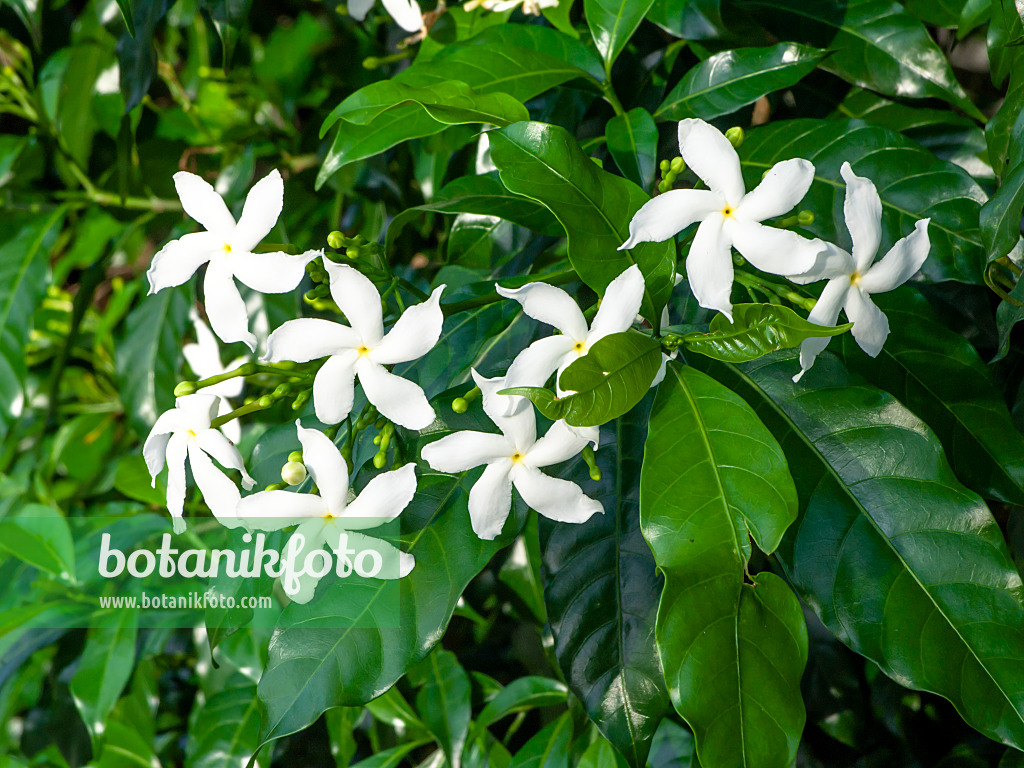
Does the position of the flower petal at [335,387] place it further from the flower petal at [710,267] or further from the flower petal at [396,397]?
the flower petal at [710,267]

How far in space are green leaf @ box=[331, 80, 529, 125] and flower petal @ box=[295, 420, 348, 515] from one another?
0.26m

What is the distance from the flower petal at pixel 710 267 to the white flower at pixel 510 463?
0.14m

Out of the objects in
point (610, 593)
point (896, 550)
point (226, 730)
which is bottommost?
point (226, 730)

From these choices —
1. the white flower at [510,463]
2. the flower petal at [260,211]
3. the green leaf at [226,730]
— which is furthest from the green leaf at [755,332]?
the green leaf at [226,730]

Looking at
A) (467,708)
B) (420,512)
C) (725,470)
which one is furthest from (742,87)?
(467,708)

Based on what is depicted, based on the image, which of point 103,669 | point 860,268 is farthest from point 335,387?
point 103,669

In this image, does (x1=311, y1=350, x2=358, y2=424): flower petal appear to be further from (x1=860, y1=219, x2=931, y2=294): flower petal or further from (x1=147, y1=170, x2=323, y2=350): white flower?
(x1=860, y1=219, x2=931, y2=294): flower petal

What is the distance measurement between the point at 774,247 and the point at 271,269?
36 centimetres

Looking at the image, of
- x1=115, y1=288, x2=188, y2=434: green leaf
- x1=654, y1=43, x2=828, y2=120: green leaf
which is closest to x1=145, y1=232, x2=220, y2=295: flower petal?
x1=654, y1=43, x2=828, y2=120: green leaf

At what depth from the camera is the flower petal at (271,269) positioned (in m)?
0.54

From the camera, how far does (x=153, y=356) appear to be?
1.24 m

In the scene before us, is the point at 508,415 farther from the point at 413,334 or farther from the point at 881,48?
the point at 881,48

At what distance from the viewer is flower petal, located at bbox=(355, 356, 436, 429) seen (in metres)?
0.54

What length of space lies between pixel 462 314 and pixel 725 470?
1.02 feet
